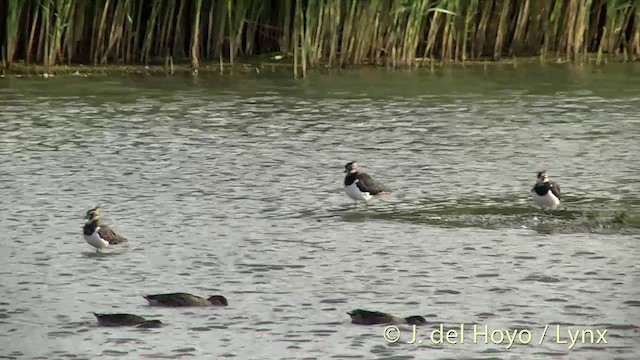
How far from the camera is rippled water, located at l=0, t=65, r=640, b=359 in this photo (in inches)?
263

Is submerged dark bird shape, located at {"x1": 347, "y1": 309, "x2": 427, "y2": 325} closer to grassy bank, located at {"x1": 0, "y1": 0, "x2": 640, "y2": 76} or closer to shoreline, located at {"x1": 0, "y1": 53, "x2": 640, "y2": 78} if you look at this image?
grassy bank, located at {"x1": 0, "y1": 0, "x2": 640, "y2": 76}

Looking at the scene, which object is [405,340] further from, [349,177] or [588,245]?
[349,177]

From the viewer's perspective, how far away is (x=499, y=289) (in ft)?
24.0

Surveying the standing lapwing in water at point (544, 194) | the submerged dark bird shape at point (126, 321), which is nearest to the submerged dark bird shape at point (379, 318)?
the submerged dark bird shape at point (126, 321)

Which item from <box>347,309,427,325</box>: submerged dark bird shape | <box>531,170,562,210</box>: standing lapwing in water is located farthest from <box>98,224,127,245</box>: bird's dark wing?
<box>531,170,562,210</box>: standing lapwing in water

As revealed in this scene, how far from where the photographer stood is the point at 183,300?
22.8ft

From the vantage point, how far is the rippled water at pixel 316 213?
6688mm

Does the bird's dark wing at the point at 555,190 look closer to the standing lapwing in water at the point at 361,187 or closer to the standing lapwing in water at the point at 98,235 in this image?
the standing lapwing in water at the point at 361,187

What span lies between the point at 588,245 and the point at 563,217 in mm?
876

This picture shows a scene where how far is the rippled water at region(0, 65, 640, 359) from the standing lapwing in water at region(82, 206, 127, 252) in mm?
97

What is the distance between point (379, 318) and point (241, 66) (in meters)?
9.83

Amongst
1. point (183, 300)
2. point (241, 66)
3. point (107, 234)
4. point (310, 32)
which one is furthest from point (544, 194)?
point (241, 66)

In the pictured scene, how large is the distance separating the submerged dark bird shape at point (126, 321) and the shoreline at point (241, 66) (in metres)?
9.03

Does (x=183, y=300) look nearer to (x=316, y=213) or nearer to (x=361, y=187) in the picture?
(x=316, y=213)
